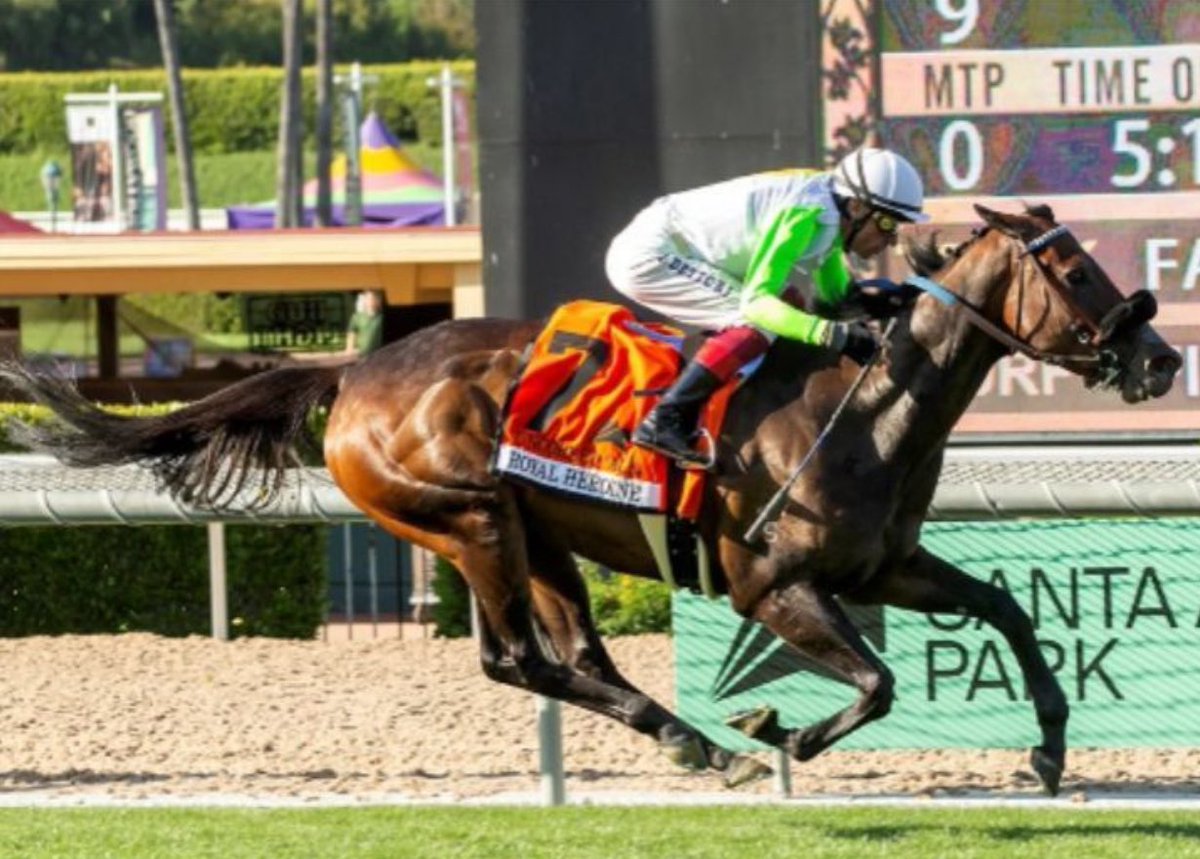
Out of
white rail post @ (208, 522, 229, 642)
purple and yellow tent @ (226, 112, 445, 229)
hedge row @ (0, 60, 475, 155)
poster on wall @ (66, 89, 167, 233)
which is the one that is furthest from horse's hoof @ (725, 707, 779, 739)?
hedge row @ (0, 60, 475, 155)

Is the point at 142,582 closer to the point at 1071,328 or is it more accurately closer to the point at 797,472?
the point at 797,472

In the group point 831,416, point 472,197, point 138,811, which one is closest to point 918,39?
point 831,416

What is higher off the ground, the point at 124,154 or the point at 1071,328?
the point at 124,154

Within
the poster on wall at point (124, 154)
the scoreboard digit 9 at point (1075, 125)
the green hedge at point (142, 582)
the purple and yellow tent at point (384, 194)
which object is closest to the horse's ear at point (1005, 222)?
the scoreboard digit 9 at point (1075, 125)

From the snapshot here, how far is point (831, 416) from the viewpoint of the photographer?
6828 mm

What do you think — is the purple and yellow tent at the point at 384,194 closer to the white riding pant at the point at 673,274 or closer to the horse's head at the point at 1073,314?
the white riding pant at the point at 673,274

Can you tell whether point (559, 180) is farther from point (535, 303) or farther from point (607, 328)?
point (607, 328)

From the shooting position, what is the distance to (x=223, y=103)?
45.2 metres

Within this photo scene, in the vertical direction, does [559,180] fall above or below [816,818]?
above

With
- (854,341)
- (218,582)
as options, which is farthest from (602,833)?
(218,582)

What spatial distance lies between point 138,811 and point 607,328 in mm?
1776

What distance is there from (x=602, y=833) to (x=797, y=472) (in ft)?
3.23

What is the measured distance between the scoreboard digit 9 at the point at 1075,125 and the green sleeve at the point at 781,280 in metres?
3.09

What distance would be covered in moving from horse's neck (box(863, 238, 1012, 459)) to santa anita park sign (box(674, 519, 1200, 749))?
2.87 ft
